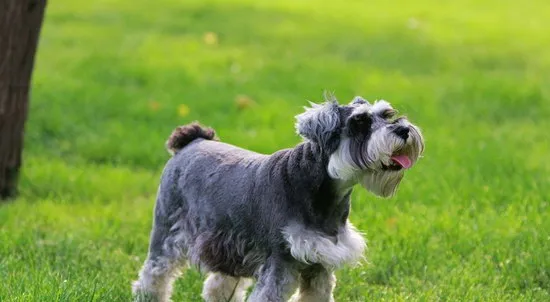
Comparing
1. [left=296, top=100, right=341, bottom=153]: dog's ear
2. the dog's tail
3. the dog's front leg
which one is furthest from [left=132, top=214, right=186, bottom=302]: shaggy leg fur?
[left=296, top=100, right=341, bottom=153]: dog's ear

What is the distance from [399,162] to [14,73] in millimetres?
4631

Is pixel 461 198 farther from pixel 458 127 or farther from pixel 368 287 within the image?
pixel 458 127

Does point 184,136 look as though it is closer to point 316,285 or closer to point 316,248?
point 316,285

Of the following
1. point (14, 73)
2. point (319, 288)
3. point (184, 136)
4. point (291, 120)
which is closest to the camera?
point (319, 288)

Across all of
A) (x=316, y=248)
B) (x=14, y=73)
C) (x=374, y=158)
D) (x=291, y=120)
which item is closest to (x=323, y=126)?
(x=374, y=158)

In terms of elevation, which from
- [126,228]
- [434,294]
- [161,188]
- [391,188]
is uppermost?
[391,188]

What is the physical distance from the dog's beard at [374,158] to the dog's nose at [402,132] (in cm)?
2

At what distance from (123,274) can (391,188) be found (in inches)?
94.6

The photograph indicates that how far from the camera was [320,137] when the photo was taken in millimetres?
4469

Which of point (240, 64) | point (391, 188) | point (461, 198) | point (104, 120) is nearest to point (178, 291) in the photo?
point (391, 188)

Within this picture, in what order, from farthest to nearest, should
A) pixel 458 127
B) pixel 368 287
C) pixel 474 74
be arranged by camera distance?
pixel 474 74, pixel 458 127, pixel 368 287

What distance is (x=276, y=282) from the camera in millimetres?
4625

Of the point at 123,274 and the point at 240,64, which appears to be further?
the point at 240,64

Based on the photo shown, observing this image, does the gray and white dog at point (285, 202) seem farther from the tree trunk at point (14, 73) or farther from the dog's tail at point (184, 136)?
the tree trunk at point (14, 73)
